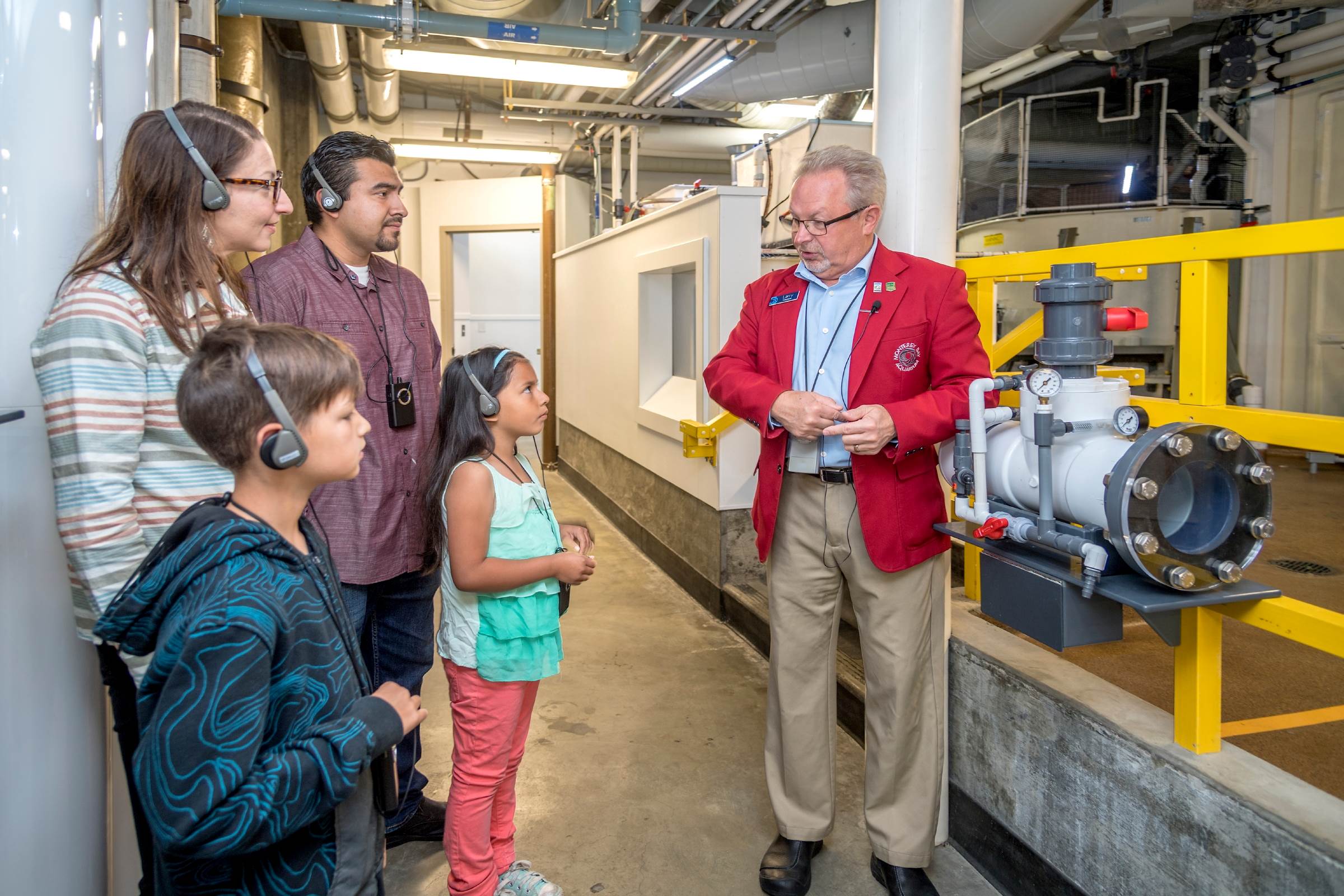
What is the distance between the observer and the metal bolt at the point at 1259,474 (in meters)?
1.30

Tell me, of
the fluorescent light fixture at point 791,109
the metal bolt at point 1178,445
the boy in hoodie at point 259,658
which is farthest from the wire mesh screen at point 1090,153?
the boy in hoodie at point 259,658

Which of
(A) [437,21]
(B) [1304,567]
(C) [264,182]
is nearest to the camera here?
(C) [264,182]

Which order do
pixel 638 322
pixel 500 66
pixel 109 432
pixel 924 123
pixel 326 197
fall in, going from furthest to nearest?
1. pixel 638 322
2. pixel 500 66
3. pixel 924 123
4. pixel 326 197
5. pixel 109 432

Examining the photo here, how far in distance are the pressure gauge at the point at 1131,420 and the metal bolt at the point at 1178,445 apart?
0.11m

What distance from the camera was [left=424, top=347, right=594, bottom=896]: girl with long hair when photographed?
5.84 feet

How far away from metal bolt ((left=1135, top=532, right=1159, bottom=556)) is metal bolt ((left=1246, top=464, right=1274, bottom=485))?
0.57ft

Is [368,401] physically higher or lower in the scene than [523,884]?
higher

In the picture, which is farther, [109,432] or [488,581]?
[488,581]

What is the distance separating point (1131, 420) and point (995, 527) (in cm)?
28

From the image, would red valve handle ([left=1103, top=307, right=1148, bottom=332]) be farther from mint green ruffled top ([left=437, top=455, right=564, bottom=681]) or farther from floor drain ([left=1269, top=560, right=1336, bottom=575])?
floor drain ([left=1269, top=560, right=1336, bottom=575])

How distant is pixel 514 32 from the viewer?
4383 millimetres

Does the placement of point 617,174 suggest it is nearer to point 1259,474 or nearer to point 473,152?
point 473,152

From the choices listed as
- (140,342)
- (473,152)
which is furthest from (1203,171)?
(140,342)

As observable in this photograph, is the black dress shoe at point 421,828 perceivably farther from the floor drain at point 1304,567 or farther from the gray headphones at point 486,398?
the floor drain at point 1304,567
